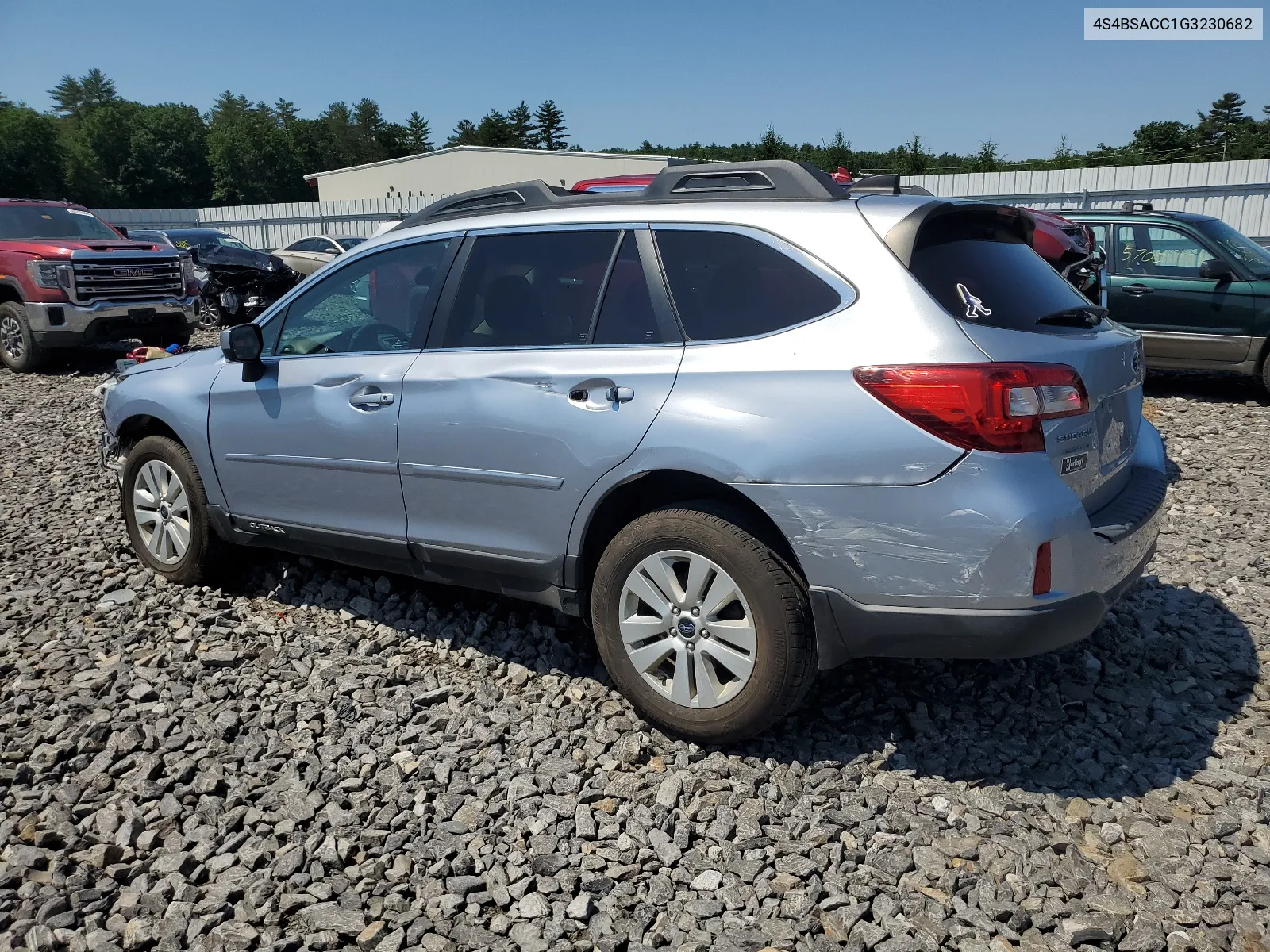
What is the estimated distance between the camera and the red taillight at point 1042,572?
9.32ft

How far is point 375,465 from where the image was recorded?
4102 mm

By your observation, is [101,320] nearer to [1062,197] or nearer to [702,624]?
[702,624]

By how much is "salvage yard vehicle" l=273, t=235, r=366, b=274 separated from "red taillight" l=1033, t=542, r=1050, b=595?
60.3ft

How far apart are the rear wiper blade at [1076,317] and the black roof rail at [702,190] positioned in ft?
2.60

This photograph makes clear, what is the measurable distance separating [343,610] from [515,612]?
0.85 m

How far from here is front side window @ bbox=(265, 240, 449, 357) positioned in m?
4.16

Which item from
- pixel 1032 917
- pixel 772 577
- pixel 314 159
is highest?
pixel 314 159

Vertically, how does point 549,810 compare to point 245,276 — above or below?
below

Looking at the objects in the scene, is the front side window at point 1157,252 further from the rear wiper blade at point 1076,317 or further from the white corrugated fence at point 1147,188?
the rear wiper blade at point 1076,317

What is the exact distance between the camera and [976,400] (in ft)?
9.27

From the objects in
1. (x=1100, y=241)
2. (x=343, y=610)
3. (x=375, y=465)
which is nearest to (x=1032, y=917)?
(x=375, y=465)

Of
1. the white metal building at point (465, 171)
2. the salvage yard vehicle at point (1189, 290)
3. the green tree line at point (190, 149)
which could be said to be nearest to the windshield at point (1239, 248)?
the salvage yard vehicle at point (1189, 290)

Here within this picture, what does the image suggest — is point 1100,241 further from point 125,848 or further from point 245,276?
point 245,276

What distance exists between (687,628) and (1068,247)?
24.0 ft
